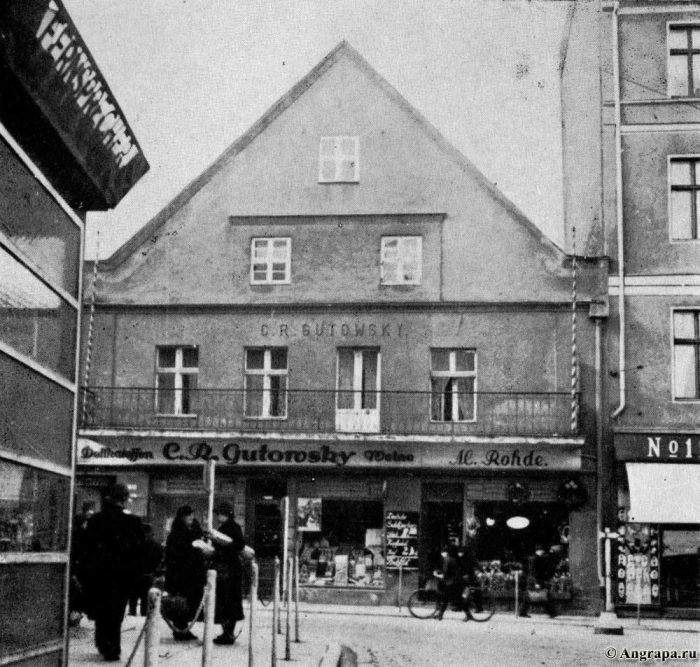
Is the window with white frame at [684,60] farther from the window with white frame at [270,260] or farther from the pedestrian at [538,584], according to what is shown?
the pedestrian at [538,584]

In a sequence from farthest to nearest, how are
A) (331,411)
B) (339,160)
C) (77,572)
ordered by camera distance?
1. (339,160)
2. (331,411)
3. (77,572)

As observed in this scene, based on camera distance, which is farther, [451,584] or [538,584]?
[538,584]

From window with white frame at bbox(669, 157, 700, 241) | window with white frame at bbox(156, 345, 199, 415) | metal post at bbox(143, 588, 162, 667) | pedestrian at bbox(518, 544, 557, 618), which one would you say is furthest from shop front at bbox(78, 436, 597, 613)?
metal post at bbox(143, 588, 162, 667)

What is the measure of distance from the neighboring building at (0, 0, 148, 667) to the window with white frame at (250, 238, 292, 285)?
20049 millimetres

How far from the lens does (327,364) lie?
26.8m

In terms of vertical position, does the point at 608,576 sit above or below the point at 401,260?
below

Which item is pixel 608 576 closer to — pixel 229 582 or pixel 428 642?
pixel 428 642

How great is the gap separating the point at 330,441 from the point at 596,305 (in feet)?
20.9

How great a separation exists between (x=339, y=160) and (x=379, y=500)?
7693 millimetres

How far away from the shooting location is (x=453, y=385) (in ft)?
86.6

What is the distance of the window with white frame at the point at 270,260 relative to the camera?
27281mm

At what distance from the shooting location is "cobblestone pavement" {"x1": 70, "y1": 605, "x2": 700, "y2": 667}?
12258 millimetres

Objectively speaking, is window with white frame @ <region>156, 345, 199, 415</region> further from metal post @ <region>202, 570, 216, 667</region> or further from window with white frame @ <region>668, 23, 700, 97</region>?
metal post @ <region>202, 570, 216, 667</region>

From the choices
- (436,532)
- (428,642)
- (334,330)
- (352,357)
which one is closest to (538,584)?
(436,532)
